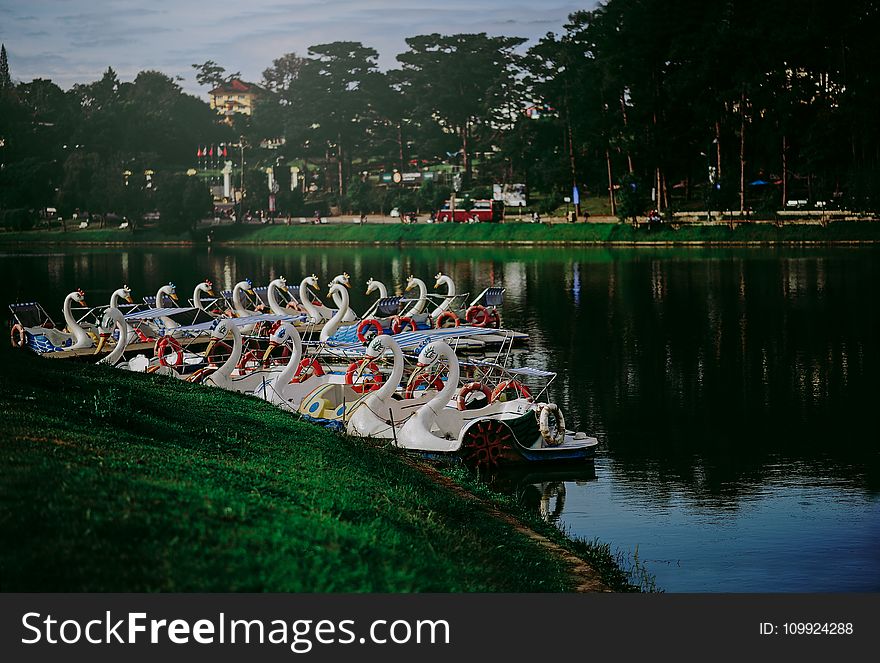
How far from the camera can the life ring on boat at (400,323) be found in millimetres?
39000

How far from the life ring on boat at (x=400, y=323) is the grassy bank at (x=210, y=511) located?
19675 millimetres

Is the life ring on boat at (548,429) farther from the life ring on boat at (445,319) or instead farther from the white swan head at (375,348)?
the life ring on boat at (445,319)

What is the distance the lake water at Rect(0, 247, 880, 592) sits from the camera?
17531mm

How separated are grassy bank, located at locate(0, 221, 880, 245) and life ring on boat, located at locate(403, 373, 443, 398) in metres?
58.7

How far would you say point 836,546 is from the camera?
17344 mm

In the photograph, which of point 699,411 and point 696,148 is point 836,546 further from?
point 696,148

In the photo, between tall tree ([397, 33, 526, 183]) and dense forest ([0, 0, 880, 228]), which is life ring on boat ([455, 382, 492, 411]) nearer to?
dense forest ([0, 0, 880, 228])

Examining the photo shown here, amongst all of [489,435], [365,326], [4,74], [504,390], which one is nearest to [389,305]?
[365,326]

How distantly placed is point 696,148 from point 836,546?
7722 centimetres

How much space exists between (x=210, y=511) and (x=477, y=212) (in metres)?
94.6

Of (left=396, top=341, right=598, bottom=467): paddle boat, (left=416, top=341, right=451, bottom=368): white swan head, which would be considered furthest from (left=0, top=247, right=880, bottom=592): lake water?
(left=416, top=341, right=451, bottom=368): white swan head

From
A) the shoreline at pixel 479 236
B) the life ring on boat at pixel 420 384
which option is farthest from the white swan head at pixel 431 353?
the shoreline at pixel 479 236

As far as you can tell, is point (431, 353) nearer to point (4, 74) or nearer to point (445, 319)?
point (445, 319)

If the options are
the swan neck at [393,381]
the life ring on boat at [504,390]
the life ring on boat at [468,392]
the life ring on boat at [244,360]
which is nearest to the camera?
the swan neck at [393,381]
